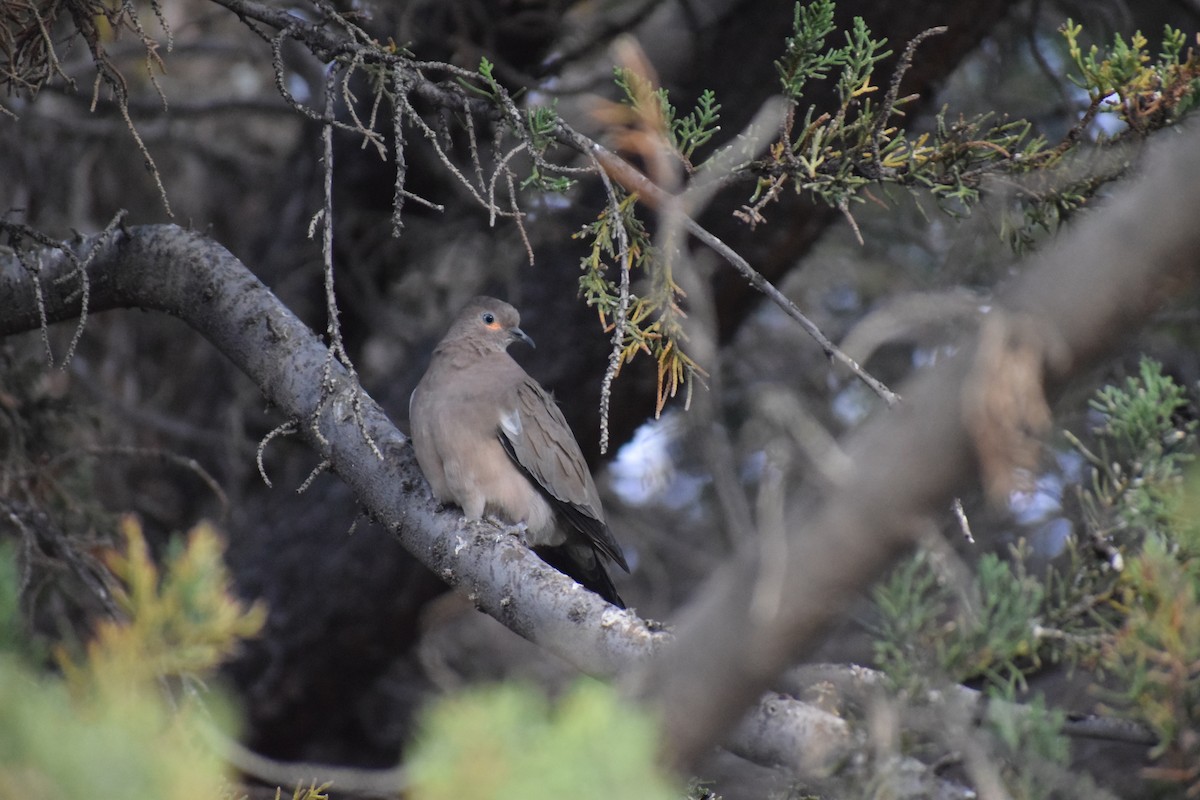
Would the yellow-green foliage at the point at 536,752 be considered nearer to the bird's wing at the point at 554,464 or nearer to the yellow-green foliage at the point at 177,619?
the yellow-green foliage at the point at 177,619

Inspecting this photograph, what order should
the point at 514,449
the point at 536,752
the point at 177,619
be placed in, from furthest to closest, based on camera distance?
the point at 514,449
the point at 177,619
the point at 536,752

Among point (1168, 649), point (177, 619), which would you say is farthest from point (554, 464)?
point (1168, 649)

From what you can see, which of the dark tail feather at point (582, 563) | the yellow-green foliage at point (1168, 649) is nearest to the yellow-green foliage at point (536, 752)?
the yellow-green foliage at point (1168, 649)

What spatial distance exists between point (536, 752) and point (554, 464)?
277cm

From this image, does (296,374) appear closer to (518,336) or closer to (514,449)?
(514,449)

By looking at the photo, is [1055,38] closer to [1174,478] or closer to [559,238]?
[559,238]

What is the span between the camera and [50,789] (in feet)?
4.79

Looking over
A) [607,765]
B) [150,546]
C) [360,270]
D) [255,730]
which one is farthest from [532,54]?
[607,765]

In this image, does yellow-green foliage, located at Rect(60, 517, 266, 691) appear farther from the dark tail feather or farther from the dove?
the dark tail feather

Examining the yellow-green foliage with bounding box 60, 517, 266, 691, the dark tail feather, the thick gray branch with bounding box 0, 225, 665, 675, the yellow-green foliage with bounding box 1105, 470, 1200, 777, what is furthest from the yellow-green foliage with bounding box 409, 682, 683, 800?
the dark tail feather

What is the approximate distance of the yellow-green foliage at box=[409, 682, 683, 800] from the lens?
4.72 ft

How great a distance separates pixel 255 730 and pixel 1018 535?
13.2 ft

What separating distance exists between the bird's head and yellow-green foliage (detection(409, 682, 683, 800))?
122 inches

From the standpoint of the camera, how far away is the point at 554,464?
14.0ft
